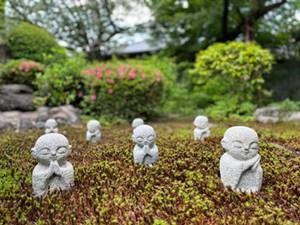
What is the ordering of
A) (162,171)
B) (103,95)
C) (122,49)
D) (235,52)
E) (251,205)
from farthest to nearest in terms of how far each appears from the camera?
(122,49), (235,52), (103,95), (162,171), (251,205)

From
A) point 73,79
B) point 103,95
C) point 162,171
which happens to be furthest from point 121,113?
point 162,171

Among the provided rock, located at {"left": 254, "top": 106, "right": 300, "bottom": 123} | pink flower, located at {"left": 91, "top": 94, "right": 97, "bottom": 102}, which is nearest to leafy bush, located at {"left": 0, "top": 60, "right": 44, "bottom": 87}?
pink flower, located at {"left": 91, "top": 94, "right": 97, "bottom": 102}

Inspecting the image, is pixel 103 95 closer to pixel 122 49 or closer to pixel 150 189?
pixel 150 189

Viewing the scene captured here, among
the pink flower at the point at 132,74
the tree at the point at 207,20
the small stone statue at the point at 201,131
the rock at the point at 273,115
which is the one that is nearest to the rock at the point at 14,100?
the pink flower at the point at 132,74

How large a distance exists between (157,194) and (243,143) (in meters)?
0.95

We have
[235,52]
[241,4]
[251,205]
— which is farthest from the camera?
[241,4]

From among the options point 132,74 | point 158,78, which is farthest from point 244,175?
point 158,78

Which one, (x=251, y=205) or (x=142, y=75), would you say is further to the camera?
(x=142, y=75)

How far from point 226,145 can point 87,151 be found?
2.52 meters

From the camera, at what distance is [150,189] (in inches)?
133

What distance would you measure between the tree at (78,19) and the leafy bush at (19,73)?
6.30 meters

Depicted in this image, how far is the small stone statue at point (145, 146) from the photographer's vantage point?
4.05 m

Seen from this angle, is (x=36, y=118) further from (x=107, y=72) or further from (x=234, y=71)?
(x=234, y=71)

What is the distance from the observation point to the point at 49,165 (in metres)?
3.35
